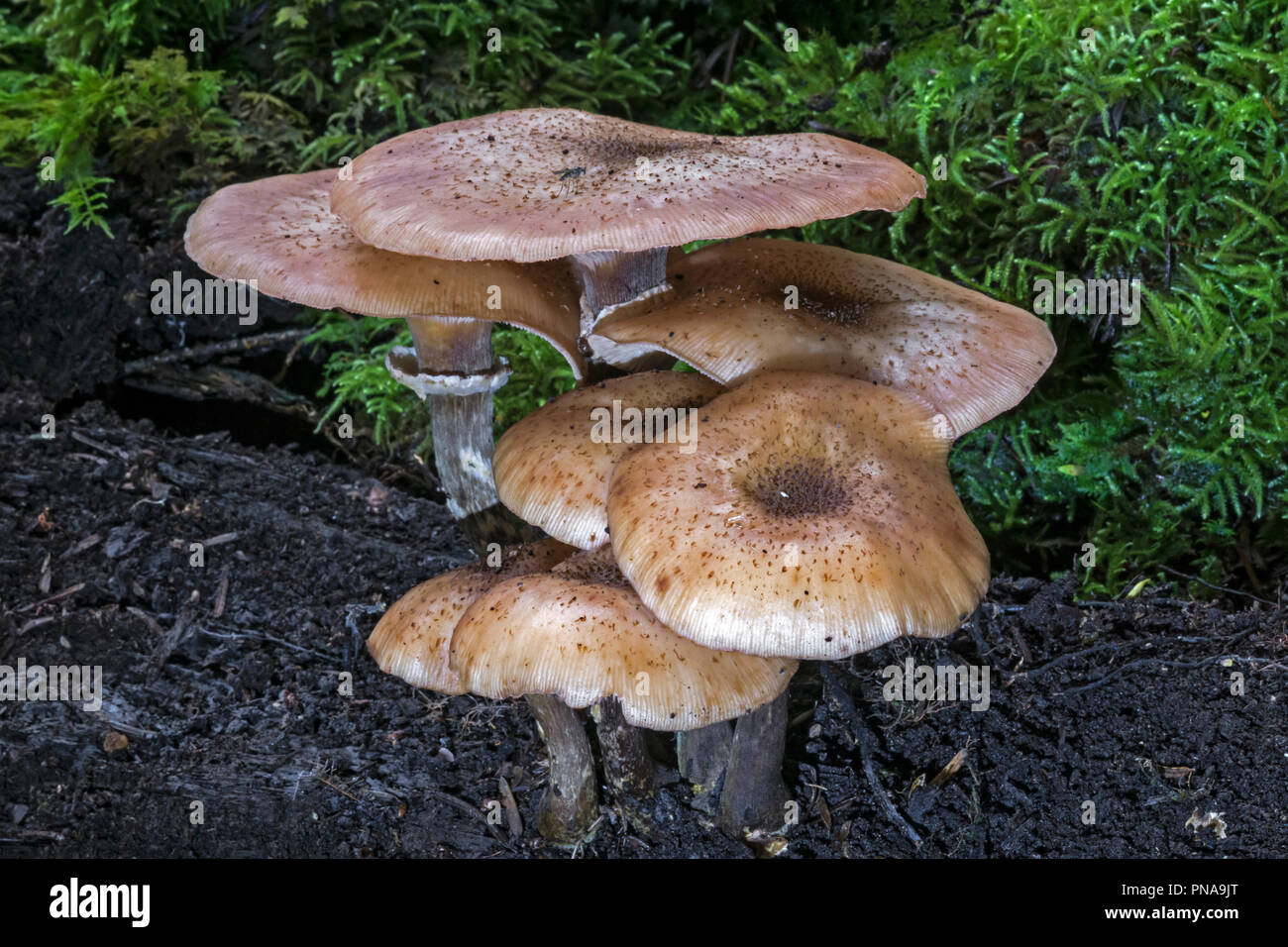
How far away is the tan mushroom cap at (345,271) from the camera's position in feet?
10.5

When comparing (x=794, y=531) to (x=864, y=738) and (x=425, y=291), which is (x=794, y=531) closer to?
(x=864, y=738)

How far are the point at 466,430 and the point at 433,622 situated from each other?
1.13 metres

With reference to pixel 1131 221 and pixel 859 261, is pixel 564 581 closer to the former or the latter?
pixel 859 261

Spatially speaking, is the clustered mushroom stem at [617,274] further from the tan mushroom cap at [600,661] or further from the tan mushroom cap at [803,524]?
the tan mushroom cap at [600,661]

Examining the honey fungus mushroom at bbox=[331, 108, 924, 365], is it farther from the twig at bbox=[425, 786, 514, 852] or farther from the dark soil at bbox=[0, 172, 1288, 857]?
the twig at bbox=[425, 786, 514, 852]

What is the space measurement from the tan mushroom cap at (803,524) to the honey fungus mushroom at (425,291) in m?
0.88

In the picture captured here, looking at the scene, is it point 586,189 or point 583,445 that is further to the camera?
point 583,445

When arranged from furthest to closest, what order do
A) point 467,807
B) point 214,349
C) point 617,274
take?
1. point 214,349
2. point 617,274
3. point 467,807

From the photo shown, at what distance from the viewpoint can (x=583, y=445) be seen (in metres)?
3.15

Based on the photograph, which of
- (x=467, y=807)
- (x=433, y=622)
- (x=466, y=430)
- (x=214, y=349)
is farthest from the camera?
(x=214, y=349)

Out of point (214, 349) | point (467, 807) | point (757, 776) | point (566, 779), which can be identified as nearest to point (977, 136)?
point (757, 776)

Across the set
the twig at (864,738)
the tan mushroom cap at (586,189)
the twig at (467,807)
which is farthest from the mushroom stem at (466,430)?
the twig at (864,738)

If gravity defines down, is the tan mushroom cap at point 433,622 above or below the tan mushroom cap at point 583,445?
below
